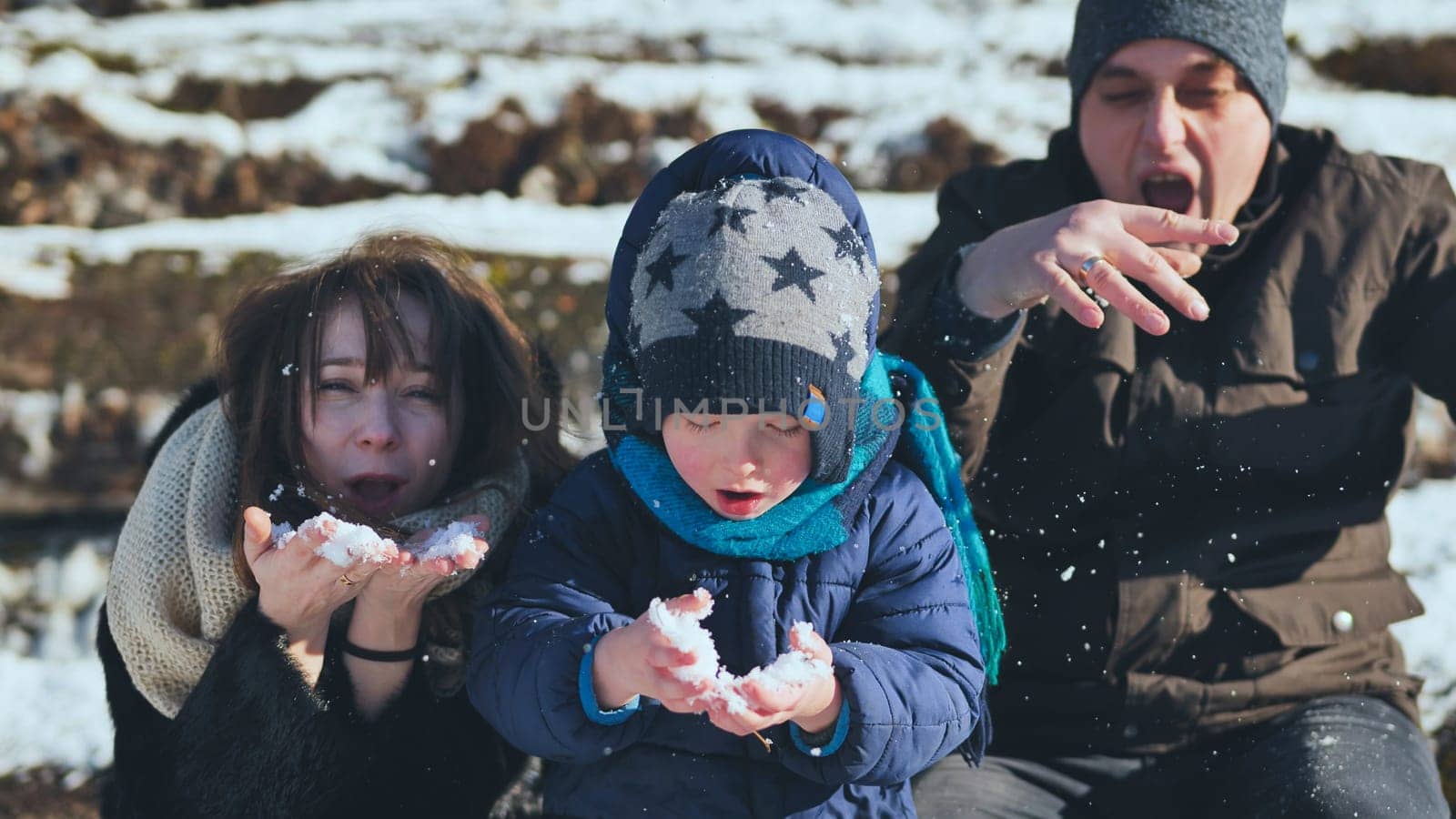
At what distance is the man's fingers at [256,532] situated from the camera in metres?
2.02

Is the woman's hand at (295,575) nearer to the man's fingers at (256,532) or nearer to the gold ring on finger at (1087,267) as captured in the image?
the man's fingers at (256,532)

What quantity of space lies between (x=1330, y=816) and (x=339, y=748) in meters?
1.58

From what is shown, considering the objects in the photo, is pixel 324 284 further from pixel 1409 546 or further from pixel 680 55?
pixel 680 55

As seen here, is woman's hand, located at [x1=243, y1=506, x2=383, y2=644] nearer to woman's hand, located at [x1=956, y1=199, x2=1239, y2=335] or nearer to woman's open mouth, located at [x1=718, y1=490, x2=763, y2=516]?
woman's open mouth, located at [x1=718, y1=490, x2=763, y2=516]

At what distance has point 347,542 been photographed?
1.96 meters

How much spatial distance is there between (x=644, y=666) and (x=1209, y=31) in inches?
61.6

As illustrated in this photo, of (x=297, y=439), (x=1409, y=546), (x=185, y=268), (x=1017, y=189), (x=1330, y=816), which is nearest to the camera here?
(x=1330, y=816)

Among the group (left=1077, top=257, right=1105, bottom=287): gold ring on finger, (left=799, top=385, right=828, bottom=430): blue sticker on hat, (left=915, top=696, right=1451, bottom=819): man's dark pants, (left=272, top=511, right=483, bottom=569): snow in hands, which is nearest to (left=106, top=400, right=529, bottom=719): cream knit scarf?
(left=272, top=511, right=483, bottom=569): snow in hands

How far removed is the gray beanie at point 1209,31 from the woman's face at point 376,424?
136 cm

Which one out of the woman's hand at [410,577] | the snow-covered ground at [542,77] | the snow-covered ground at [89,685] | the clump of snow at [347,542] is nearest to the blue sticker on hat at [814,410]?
the woman's hand at [410,577]

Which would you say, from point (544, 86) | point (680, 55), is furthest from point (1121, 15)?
point (680, 55)

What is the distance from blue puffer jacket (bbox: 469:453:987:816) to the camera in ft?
5.93

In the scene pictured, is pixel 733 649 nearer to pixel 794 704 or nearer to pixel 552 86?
pixel 794 704

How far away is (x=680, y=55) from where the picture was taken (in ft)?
18.1
